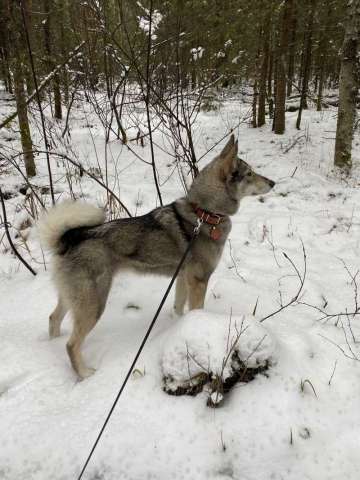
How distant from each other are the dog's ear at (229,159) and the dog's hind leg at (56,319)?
73.8 inches

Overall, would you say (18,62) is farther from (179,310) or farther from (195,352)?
(195,352)

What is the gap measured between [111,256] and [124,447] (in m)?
1.35

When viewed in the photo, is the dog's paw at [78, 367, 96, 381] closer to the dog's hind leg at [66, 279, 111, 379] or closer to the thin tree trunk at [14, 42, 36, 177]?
the dog's hind leg at [66, 279, 111, 379]

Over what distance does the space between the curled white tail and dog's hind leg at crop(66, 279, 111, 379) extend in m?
0.50

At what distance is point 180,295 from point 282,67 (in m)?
8.38

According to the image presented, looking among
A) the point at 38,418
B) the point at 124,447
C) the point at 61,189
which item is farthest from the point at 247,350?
the point at 61,189

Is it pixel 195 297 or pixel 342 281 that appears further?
pixel 342 281

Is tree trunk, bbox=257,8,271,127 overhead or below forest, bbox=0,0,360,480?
overhead

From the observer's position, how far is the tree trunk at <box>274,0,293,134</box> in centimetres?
883

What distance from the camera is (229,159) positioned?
283 cm

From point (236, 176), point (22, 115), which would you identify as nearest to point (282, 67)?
point (22, 115)

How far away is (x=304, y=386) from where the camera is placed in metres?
2.25

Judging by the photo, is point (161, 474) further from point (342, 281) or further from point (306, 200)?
point (306, 200)

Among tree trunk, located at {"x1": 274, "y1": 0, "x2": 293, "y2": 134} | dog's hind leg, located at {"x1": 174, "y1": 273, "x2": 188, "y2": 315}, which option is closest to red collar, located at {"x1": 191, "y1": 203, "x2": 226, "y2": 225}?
dog's hind leg, located at {"x1": 174, "y1": 273, "x2": 188, "y2": 315}
